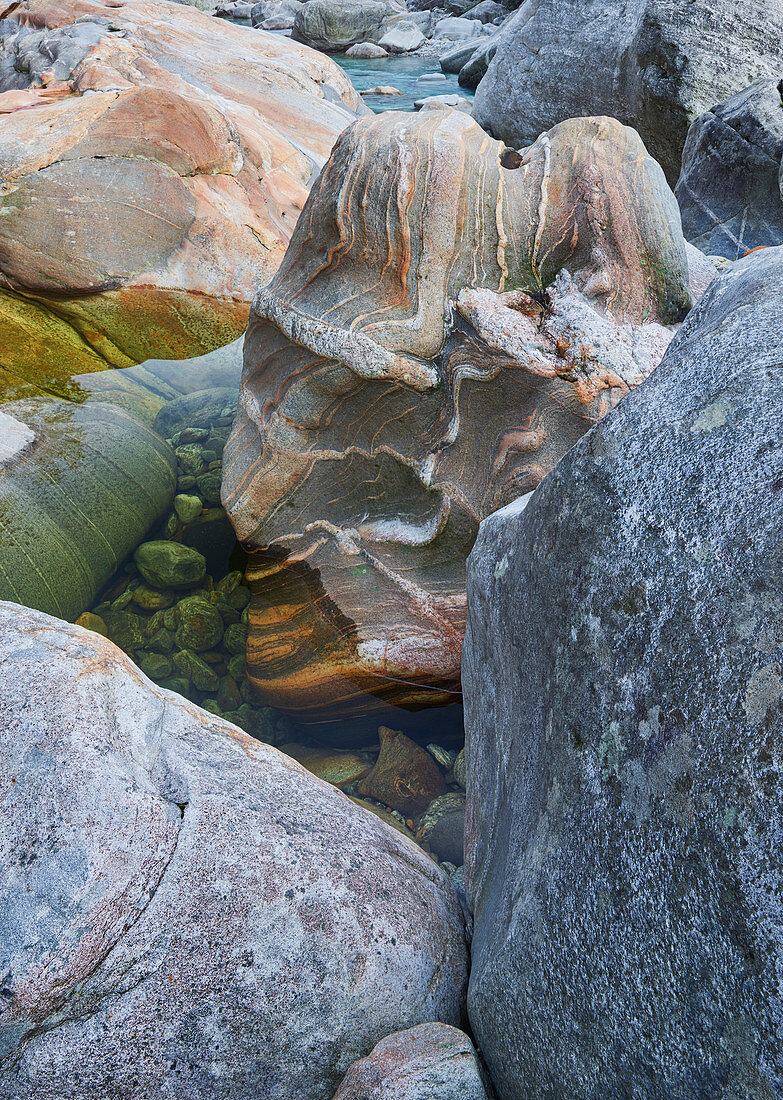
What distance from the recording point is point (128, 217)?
5102 mm

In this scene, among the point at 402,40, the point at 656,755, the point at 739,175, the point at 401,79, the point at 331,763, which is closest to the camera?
the point at 656,755

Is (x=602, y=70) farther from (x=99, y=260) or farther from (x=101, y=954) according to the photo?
(x=101, y=954)

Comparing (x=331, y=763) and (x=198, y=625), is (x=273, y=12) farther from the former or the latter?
(x=331, y=763)

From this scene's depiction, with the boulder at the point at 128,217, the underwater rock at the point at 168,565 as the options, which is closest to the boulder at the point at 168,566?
the underwater rock at the point at 168,565

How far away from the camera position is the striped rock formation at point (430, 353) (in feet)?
9.29

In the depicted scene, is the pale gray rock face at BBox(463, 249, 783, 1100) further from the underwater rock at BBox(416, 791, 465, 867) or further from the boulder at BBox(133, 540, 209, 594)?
the boulder at BBox(133, 540, 209, 594)

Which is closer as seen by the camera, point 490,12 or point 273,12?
point 490,12

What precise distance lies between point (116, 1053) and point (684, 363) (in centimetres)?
170

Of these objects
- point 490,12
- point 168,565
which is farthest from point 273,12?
point 168,565

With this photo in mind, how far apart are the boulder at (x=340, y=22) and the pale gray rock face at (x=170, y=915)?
66.8 feet

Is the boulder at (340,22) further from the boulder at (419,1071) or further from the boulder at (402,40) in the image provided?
the boulder at (419,1071)

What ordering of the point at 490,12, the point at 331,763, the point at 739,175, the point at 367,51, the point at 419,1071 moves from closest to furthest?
the point at 419,1071 → the point at 331,763 → the point at 739,175 → the point at 367,51 → the point at 490,12

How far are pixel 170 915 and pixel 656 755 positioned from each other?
3.30 feet

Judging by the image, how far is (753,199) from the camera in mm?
4957
